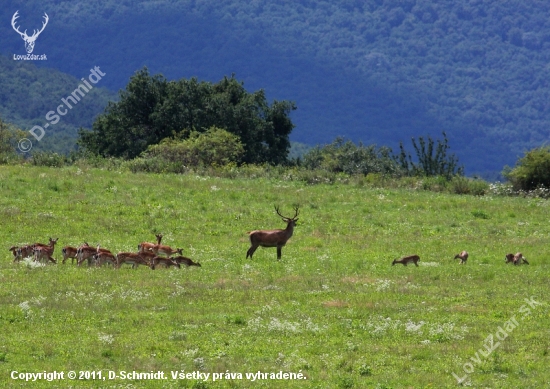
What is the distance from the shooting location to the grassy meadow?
18672mm

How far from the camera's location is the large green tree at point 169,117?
85.4 m

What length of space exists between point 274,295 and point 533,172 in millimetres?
38808

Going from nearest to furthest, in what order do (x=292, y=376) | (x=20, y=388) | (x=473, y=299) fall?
(x=20, y=388) → (x=292, y=376) → (x=473, y=299)

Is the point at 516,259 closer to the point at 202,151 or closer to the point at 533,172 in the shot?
the point at 533,172

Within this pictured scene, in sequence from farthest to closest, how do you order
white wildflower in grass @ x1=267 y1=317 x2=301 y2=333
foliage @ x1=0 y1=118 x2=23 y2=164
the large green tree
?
foliage @ x1=0 y1=118 x2=23 y2=164 < the large green tree < white wildflower in grass @ x1=267 y1=317 x2=301 y2=333

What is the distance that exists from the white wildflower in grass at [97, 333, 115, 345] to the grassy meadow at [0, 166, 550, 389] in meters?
0.08

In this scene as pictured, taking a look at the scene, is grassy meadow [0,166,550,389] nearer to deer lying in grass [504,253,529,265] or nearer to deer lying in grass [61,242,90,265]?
deer lying in grass [504,253,529,265]

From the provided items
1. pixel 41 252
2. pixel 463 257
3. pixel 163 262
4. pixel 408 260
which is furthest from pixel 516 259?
pixel 41 252

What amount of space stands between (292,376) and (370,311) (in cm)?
577

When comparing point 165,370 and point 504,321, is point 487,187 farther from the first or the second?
point 165,370

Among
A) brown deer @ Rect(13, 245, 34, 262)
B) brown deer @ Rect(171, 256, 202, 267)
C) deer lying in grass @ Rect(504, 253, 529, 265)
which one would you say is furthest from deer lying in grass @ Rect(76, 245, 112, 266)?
deer lying in grass @ Rect(504, 253, 529, 265)

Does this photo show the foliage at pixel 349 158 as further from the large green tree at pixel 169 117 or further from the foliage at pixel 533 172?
the foliage at pixel 533 172

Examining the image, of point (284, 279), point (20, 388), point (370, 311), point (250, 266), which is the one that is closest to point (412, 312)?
point (370, 311)

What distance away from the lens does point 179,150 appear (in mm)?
68312
